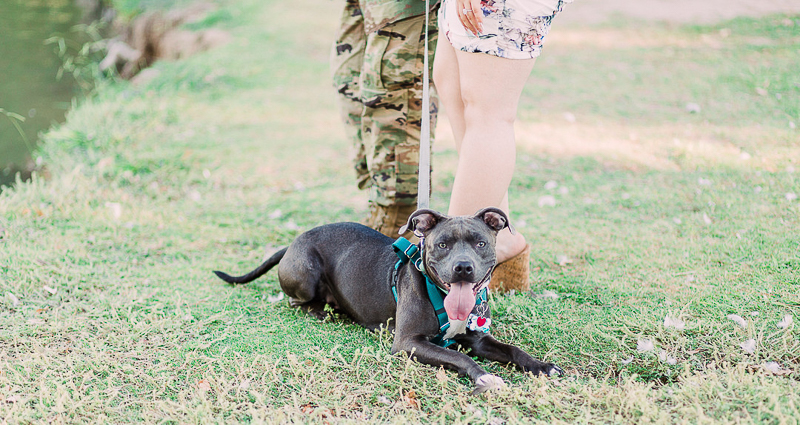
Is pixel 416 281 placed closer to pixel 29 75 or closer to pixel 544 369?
pixel 544 369

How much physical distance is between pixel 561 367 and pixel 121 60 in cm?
1063

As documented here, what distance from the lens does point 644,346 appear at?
275 centimetres

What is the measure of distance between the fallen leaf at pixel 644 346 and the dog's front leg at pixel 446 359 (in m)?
0.65

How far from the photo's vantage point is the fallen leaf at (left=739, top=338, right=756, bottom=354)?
8.60 feet

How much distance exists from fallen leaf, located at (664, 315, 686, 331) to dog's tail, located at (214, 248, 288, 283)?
1.92 m

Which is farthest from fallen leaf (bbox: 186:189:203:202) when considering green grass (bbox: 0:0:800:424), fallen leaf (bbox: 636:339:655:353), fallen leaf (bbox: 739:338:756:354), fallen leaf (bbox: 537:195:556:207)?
fallen leaf (bbox: 739:338:756:354)

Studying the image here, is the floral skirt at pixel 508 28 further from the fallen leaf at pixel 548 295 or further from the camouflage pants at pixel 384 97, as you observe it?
the fallen leaf at pixel 548 295

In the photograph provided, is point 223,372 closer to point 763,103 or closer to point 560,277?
point 560,277

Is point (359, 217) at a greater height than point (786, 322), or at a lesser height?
lesser

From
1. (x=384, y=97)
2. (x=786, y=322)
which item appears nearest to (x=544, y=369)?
→ (x=786, y=322)

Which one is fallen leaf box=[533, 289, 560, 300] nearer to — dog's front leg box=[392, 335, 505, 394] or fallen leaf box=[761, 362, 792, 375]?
dog's front leg box=[392, 335, 505, 394]

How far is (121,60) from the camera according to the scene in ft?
37.1

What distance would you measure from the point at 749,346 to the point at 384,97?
2.20 m

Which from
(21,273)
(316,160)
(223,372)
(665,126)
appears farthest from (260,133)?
(223,372)
